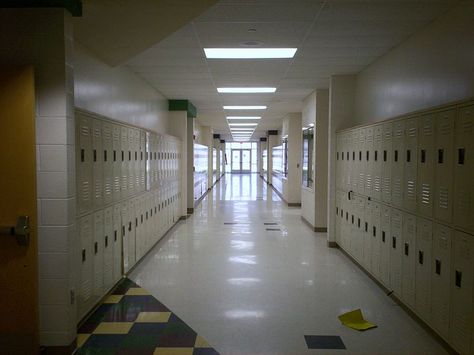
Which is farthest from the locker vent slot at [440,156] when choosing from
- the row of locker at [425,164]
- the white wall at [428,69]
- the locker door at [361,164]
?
the locker door at [361,164]

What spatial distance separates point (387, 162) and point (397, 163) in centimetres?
30

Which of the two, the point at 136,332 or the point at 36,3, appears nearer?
the point at 36,3

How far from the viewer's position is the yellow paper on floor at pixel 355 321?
3.75 m

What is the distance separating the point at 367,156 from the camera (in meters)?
5.39

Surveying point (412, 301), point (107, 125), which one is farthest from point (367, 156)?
point (107, 125)

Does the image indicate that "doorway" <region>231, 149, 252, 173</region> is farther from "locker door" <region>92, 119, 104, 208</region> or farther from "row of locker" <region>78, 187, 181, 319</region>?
"locker door" <region>92, 119, 104, 208</region>

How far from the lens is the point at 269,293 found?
4660mm

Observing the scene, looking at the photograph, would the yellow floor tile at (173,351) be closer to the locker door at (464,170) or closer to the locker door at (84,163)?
the locker door at (84,163)

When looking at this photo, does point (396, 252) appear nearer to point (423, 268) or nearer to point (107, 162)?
point (423, 268)

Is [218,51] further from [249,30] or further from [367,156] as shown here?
[367,156]

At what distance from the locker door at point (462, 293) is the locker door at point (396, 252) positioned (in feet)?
3.64

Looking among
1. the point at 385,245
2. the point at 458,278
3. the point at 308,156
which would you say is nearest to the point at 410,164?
the point at 385,245

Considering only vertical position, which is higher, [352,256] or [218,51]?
[218,51]

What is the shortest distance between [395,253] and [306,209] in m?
5.15
